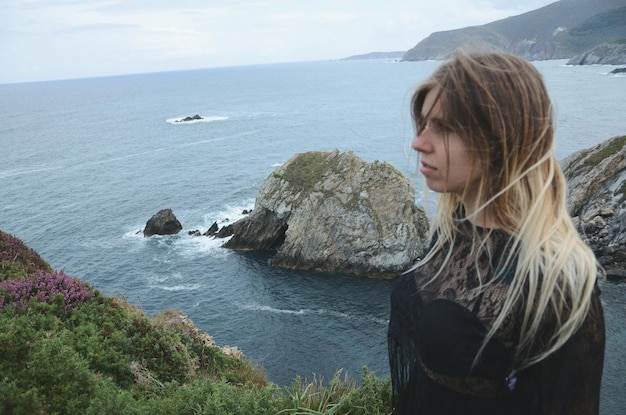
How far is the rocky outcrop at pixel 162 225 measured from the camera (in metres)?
50.4

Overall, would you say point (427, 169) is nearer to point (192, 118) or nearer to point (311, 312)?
point (311, 312)

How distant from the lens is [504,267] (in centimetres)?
Answer: 203

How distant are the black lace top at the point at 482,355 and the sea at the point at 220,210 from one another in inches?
26.6

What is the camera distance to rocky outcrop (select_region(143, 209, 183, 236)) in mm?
50438

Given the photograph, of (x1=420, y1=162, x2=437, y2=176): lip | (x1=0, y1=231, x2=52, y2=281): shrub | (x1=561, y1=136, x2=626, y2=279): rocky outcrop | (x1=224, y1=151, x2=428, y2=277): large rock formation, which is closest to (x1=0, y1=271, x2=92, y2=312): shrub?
(x1=0, y1=231, x2=52, y2=281): shrub

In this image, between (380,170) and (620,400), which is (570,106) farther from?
(620,400)

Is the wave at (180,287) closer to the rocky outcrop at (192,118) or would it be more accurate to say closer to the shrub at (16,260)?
the shrub at (16,260)

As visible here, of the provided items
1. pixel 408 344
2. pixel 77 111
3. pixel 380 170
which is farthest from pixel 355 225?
pixel 77 111

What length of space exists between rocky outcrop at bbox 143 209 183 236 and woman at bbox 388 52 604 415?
166 feet

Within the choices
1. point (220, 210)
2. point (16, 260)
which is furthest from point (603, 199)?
point (16, 260)

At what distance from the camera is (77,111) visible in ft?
543

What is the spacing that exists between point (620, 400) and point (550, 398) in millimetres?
26683

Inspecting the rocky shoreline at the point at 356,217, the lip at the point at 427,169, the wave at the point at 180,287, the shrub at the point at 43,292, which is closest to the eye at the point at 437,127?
the lip at the point at 427,169

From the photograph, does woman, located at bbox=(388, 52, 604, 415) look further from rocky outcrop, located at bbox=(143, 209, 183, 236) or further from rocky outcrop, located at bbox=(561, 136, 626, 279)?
rocky outcrop, located at bbox=(143, 209, 183, 236)
